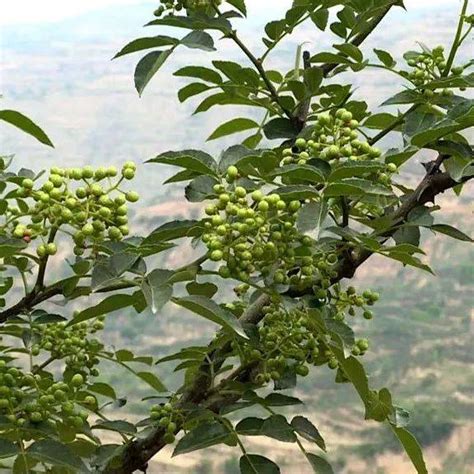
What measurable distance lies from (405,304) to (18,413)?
69.5 inches

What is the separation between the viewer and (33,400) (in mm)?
691

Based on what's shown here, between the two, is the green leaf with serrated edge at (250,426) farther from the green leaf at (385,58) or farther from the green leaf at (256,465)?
the green leaf at (385,58)

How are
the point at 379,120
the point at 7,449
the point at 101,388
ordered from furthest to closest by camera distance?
1. the point at 101,388
2. the point at 379,120
3. the point at 7,449

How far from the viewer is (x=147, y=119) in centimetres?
318

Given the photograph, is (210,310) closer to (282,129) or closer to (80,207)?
(80,207)

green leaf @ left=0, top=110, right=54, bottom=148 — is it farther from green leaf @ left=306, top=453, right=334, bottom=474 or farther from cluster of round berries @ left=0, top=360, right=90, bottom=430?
green leaf @ left=306, top=453, right=334, bottom=474

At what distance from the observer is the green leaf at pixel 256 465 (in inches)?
26.5

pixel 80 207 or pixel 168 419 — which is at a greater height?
pixel 80 207

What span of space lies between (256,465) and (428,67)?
0.33 m

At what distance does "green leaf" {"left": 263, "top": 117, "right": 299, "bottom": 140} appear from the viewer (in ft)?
2.35

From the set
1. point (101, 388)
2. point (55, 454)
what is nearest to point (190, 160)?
point (55, 454)

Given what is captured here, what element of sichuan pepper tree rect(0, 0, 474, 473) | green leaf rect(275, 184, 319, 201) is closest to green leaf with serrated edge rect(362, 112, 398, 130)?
sichuan pepper tree rect(0, 0, 474, 473)

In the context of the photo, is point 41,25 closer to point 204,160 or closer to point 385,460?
point 385,460

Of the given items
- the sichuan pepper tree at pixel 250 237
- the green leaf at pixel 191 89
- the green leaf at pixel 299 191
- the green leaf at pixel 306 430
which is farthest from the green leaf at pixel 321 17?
the green leaf at pixel 306 430
